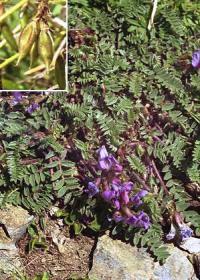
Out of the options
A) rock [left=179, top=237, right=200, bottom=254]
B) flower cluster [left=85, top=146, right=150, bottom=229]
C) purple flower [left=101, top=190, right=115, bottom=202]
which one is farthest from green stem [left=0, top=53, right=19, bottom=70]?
rock [left=179, top=237, right=200, bottom=254]

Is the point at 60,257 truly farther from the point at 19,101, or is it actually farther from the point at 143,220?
the point at 19,101

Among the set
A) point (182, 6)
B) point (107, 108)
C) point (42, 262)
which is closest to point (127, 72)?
point (107, 108)

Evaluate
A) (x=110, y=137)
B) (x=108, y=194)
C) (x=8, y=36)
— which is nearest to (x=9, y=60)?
(x=8, y=36)

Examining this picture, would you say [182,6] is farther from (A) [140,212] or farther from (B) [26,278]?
(B) [26,278]

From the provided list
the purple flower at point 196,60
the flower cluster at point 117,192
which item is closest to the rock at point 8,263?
the flower cluster at point 117,192

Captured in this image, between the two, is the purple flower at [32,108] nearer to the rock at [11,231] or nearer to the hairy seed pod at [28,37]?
the hairy seed pod at [28,37]

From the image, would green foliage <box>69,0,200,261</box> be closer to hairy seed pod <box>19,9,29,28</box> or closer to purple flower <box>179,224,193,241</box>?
purple flower <box>179,224,193,241</box>
